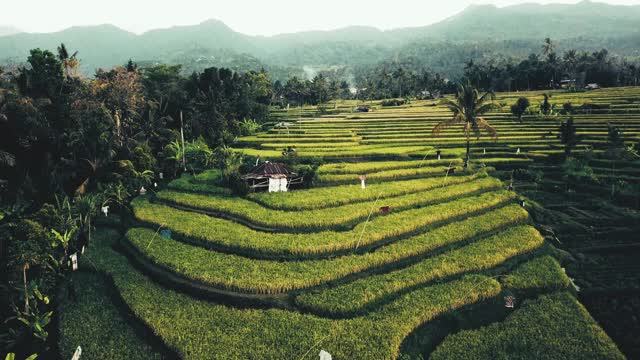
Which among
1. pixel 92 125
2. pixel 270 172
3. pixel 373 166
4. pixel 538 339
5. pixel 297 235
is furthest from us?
pixel 373 166

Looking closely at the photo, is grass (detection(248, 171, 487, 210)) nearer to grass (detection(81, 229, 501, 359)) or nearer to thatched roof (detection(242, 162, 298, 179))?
thatched roof (detection(242, 162, 298, 179))

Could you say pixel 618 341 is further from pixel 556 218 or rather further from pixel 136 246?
pixel 136 246

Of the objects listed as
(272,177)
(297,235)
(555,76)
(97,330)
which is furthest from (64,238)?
(555,76)

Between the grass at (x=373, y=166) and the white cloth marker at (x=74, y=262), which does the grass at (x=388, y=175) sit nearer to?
the grass at (x=373, y=166)

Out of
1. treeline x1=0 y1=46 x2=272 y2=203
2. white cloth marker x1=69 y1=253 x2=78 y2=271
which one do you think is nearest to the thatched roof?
treeline x1=0 y1=46 x2=272 y2=203

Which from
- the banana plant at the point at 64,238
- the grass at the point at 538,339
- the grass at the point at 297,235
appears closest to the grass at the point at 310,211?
the grass at the point at 297,235

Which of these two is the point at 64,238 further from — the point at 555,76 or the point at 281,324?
the point at 555,76

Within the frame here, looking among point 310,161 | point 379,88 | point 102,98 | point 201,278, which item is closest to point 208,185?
point 310,161

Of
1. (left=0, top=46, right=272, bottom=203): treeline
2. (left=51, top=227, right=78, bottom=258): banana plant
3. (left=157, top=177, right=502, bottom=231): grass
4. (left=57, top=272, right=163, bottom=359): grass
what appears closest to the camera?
(left=57, top=272, right=163, bottom=359): grass
